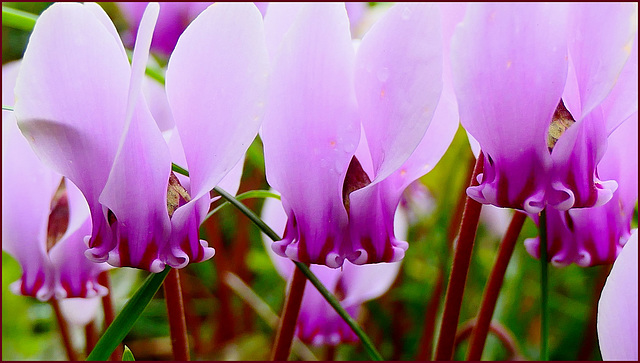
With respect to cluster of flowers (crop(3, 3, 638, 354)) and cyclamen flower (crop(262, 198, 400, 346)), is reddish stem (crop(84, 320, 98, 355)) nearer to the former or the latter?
cyclamen flower (crop(262, 198, 400, 346))

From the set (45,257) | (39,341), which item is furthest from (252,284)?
(45,257)

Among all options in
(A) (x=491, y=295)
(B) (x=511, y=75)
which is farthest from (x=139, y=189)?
(A) (x=491, y=295)

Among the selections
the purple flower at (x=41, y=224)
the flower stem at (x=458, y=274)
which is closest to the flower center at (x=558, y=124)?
the flower stem at (x=458, y=274)

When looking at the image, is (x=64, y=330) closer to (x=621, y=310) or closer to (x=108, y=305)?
(x=108, y=305)

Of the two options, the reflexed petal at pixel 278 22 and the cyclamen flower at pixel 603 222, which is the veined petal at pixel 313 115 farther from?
the cyclamen flower at pixel 603 222

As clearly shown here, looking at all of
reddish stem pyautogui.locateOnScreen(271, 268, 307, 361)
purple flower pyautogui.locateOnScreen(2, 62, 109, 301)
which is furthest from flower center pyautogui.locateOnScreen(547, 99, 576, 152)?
purple flower pyautogui.locateOnScreen(2, 62, 109, 301)
